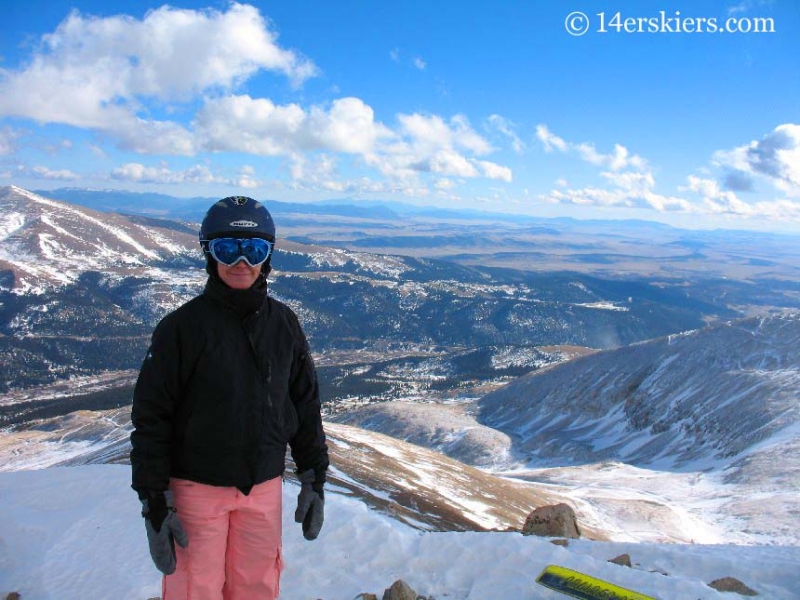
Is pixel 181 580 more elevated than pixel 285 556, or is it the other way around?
pixel 181 580

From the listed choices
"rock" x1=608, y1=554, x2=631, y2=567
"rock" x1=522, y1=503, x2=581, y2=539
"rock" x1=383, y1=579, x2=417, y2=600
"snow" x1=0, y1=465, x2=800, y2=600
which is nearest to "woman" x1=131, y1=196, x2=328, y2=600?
"rock" x1=383, y1=579, x2=417, y2=600

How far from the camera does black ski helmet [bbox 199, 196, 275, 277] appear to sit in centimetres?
790

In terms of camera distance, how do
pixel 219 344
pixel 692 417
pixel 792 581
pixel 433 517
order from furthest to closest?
1. pixel 692 417
2. pixel 433 517
3. pixel 792 581
4. pixel 219 344

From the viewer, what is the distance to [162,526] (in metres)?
7.18

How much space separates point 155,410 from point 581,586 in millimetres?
9596

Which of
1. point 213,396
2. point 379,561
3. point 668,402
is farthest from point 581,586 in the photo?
point 668,402

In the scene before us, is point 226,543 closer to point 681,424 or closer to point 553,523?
point 553,523

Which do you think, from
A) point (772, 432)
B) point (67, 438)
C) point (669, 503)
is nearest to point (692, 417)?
point (772, 432)

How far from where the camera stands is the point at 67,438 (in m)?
124

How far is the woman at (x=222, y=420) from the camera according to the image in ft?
23.4

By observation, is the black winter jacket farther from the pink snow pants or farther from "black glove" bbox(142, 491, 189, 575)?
the pink snow pants

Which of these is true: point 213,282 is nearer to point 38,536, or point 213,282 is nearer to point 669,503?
point 38,536

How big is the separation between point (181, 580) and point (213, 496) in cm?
135

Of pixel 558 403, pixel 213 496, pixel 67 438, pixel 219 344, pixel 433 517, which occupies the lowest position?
pixel 67 438
